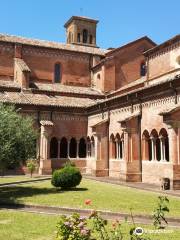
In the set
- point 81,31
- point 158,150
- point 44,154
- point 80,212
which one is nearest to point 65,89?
point 44,154

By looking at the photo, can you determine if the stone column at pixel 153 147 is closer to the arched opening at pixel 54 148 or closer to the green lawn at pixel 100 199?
the green lawn at pixel 100 199

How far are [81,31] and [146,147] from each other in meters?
36.0

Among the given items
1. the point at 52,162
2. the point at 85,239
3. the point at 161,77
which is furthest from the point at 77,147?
the point at 85,239

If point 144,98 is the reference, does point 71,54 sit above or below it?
above

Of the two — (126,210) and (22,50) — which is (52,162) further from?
(126,210)

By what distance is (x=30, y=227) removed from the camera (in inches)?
356

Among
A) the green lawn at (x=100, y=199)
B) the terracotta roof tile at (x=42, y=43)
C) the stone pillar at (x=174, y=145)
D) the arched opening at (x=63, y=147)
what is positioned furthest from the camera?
the terracotta roof tile at (x=42, y=43)

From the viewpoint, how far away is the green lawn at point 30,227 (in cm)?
802

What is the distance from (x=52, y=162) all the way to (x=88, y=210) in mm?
16175

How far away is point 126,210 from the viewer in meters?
11.2

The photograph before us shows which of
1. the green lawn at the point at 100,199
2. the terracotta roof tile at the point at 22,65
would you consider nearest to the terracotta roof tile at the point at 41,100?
the terracotta roof tile at the point at 22,65

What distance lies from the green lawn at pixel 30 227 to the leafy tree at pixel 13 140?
4231mm

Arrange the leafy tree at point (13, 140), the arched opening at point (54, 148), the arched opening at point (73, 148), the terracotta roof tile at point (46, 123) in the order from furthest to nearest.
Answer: the arched opening at point (73, 148)
the arched opening at point (54, 148)
the terracotta roof tile at point (46, 123)
the leafy tree at point (13, 140)

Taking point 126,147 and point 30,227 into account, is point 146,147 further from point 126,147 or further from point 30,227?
point 30,227
